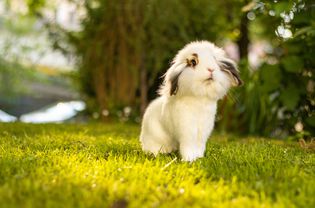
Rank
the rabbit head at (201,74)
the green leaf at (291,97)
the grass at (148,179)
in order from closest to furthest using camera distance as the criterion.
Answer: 1. the grass at (148,179)
2. the rabbit head at (201,74)
3. the green leaf at (291,97)

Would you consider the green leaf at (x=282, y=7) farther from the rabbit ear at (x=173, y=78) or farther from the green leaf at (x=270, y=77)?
the rabbit ear at (x=173, y=78)

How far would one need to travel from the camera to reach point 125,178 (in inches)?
105

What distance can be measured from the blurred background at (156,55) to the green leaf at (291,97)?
0.01 metres

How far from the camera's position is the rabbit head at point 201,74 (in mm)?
3152

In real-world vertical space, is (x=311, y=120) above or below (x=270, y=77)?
below

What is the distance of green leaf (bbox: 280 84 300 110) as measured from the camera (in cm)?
548

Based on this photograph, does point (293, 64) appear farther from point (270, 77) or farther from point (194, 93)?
point (194, 93)

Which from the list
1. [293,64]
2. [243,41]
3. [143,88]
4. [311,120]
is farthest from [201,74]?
[243,41]

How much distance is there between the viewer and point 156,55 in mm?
7527

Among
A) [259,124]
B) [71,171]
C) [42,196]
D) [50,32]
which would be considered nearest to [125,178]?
[71,171]

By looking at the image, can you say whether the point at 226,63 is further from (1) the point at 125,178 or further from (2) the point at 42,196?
(2) the point at 42,196

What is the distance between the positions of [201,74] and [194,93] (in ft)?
0.45

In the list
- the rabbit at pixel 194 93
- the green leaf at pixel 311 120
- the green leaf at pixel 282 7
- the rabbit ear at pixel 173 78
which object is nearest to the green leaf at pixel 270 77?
the green leaf at pixel 311 120

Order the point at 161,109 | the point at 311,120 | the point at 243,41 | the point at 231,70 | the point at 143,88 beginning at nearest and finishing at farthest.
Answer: the point at 231,70, the point at 161,109, the point at 311,120, the point at 143,88, the point at 243,41
